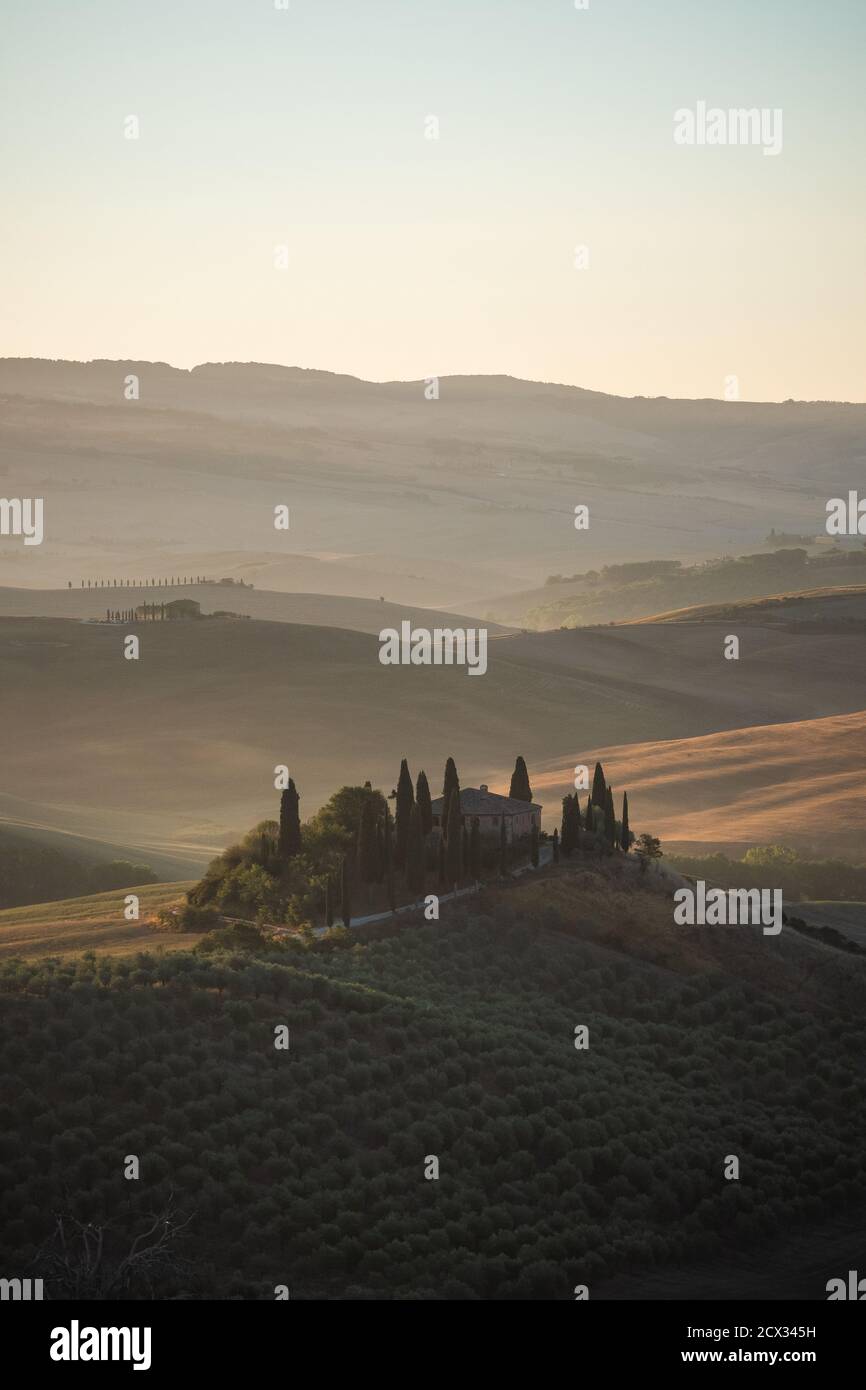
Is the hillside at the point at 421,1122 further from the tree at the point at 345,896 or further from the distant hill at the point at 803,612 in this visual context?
the distant hill at the point at 803,612

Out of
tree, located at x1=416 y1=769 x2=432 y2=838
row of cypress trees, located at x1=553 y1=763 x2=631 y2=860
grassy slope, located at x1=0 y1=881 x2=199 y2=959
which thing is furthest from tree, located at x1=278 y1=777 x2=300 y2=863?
row of cypress trees, located at x1=553 y1=763 x2=631 y2=860

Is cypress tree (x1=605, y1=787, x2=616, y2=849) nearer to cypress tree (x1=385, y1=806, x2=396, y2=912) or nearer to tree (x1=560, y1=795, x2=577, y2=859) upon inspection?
tree (x1=560, y1=795, x2=577, y2=859)

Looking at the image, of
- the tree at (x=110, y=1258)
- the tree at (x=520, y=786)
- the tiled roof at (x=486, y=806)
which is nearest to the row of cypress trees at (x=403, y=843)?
the tiled roof at (x=486, y=806)

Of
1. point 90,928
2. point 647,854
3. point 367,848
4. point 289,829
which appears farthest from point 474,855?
point 90,928

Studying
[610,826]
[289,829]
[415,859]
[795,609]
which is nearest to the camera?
[289,829]

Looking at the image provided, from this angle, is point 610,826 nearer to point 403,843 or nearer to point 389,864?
point 403,843

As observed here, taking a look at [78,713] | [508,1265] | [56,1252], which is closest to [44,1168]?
[56,1252]
